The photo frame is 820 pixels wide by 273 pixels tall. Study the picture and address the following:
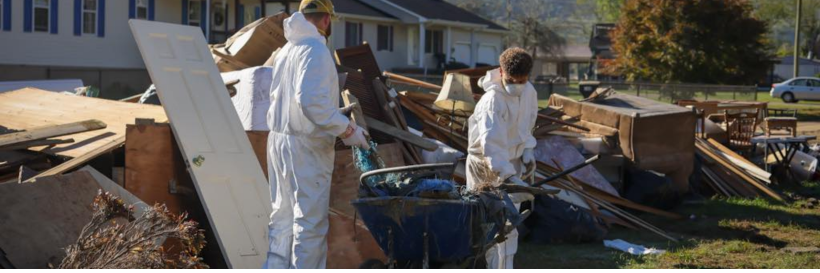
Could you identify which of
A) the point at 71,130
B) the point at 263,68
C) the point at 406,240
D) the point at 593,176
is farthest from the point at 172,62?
the point at 593,176

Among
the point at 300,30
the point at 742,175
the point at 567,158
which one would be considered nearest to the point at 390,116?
the point at 567,158

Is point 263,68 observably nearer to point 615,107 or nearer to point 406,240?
point 406,240

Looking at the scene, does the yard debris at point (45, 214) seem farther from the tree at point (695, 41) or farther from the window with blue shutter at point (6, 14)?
the tree at point (695, 41)

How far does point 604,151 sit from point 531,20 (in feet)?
227

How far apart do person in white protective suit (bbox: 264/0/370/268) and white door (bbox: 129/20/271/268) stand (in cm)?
78

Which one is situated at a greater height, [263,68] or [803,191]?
[263,68]

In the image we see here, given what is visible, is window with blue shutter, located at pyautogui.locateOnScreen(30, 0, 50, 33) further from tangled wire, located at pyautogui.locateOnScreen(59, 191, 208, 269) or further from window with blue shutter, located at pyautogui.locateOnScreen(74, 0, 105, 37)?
tangled wire, located at pyautogui.locateOnScreen(59, 191, 208, 269)

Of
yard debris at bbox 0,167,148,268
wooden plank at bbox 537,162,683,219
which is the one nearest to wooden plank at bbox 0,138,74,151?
→ yard debris at bbox 0,167,148,268

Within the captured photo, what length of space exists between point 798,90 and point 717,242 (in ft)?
116

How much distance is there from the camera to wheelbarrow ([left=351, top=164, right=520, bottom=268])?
5324mm

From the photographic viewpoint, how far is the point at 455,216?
535 cm

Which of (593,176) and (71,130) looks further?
(593,176)

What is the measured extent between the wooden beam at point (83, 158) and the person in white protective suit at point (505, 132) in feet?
8.77

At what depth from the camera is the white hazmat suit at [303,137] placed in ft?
19.4
